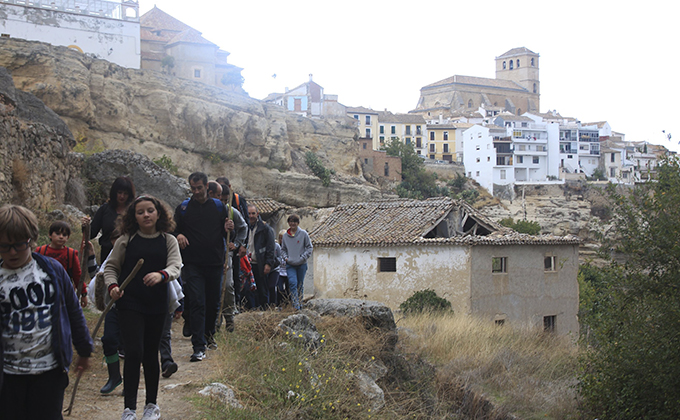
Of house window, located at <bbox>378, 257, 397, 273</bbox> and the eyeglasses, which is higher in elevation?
the eyeglasses

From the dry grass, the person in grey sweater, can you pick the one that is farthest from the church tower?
the person in grey sweater

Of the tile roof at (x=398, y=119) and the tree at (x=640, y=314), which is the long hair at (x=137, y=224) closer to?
the tree at (x=640, y=314)

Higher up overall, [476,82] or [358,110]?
[476,82]

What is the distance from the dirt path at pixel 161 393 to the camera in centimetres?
488

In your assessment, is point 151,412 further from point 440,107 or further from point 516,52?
point 516,52

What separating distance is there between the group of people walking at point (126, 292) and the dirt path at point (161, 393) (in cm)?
15

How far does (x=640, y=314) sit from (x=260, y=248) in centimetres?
712

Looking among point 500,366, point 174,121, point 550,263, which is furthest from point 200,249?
point 174,121

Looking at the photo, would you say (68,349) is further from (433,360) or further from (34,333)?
(433,360)

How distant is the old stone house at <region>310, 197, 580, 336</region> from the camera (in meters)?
20.2

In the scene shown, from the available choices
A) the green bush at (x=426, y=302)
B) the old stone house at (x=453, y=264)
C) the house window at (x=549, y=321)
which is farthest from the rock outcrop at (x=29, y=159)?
the house window at (x=549, y=321)

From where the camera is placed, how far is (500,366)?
11.7m

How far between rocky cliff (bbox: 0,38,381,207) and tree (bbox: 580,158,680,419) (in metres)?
26.6

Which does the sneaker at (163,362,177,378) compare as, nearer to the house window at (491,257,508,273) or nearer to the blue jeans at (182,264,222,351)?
the blue jeans at (182,264,222,351)
